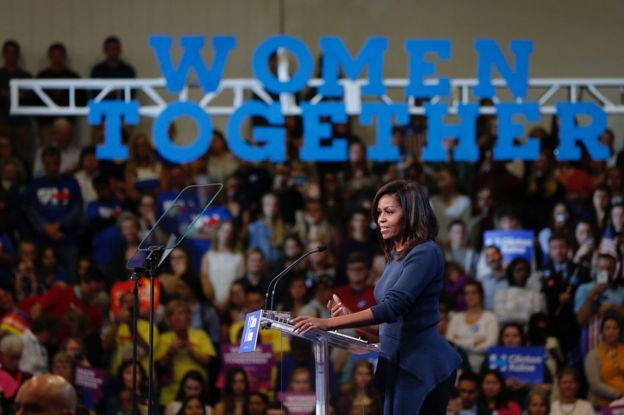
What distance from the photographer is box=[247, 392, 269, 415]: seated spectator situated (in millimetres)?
7828

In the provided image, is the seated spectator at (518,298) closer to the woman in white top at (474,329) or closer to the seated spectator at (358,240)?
the woman in white top at (474,329)

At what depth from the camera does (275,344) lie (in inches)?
329

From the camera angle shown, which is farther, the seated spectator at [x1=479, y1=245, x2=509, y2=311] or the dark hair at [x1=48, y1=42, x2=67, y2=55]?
the dark hair at [x1=48, y1=42, x2=67, y2=55]

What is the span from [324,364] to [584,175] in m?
6.24

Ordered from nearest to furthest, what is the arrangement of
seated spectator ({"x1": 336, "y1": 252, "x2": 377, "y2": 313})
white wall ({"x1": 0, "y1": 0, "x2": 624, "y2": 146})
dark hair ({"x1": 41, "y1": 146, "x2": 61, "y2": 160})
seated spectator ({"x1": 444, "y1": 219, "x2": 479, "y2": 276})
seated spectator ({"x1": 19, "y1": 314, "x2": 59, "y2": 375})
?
1. seated spectator ({"x1": 19, "y1": 314, "x2": 59, "y2": 375})
2. seated spectator ({"x1": 336, "y1": 252, "x2": 377, "y2": 313})
3. seated spectator ({"x1": 444, "y1": 219, "x2": 479, "y2": 276})
4. dark hair ({"x1": 41, "y1": 146, "x2": 61, "y2": 160})
5. white wall ({"x1": 0, "y1": 0, "x2": 624, "y2": 146})

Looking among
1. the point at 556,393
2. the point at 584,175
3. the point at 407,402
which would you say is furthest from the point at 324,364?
the point at 584,175

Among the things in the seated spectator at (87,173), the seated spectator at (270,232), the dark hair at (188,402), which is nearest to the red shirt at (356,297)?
the seated spectator at (270,232)

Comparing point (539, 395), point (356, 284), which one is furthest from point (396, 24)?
point (539, 395)

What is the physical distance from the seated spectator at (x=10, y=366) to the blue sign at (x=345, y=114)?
88.4 inches

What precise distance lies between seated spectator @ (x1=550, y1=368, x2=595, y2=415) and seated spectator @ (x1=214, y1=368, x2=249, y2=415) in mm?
1878

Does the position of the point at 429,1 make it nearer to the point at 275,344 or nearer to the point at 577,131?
the point at 577,131

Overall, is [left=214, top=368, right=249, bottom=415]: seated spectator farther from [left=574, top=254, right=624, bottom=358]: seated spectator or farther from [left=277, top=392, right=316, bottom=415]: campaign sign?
[left=574, top=254, right=624, bottom=358]: seated spectator

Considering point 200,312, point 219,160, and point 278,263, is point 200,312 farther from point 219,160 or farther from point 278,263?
point 219,160

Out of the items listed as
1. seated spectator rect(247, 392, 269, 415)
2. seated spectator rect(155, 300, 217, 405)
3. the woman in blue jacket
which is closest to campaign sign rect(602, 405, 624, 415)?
seated spectator rect(247, 392, 269, 415)
